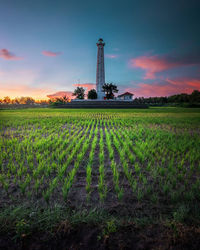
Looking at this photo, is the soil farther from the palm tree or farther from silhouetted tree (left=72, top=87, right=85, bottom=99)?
silhouetted tree (left=72, top=87, right=85, bottom=99)

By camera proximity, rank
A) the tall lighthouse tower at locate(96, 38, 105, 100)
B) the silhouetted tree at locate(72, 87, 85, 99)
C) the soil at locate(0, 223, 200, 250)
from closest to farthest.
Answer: the soil at locate(0, 223, 200, 250), the tall lighthouse tower at locate(96, 38, 105, 100), the silhouetted tree at locate(72, 87, 85, 99)

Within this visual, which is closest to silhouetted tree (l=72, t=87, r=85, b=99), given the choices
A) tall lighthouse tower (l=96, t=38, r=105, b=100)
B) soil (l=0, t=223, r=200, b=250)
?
tall lighthouse tower (l=96, t=38, r=105, b=100)

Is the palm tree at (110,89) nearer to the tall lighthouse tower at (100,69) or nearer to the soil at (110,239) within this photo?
the tall lighthouse tower at (100,69)

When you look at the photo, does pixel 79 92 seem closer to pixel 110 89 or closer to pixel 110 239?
pixel 110 89

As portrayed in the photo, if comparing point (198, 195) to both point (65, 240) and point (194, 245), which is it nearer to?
point (194, 245)

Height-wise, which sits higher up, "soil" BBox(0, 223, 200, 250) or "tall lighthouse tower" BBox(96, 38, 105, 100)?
"tall lighthouse tower" BBox(96, 38, 105, 100)

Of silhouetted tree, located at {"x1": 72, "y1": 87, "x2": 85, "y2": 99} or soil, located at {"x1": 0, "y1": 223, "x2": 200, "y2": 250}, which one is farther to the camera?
silhouetted tree, located at {"x1": 72, "y1": 87, "x2": 85, "y2": 99}

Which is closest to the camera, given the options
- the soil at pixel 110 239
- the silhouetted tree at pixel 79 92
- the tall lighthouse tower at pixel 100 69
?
the soil at pixel 110 239

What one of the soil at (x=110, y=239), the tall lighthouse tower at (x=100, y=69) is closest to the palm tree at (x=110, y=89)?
the tall lighthouse tower at (x=100, y=69)

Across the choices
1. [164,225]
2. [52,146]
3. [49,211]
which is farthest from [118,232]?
[52,146]

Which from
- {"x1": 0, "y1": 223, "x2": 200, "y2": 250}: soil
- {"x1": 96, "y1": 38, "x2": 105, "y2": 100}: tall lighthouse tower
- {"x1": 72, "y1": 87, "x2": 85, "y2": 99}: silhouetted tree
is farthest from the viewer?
{"x1": 72, "y1": 87, "x2": 85, "y2": 99}: silhouetted tree

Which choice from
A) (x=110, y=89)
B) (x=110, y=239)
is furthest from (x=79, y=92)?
(x=110, y=239)

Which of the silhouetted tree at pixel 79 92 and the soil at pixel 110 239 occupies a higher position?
the silhouetted tree at pixel 79 92

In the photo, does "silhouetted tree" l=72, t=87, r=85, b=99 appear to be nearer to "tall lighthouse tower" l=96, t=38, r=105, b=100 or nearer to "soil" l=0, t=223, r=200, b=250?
"tall lighthouse tower" l=96, t=38, r=105, b=100
